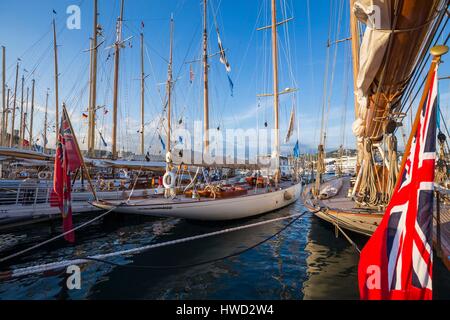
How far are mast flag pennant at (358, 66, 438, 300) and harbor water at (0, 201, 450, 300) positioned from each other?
11.0 feet

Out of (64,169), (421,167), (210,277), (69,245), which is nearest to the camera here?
(421,167)

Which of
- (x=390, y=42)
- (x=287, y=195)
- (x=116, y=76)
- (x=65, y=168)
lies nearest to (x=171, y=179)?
(x=65, y=168)

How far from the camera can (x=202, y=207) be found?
10.9 meters

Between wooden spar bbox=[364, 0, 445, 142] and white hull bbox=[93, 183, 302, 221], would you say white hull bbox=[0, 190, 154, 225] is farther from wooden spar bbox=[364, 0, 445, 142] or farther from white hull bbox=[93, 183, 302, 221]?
wooden spar bbox=[364, 0, 445, 142]

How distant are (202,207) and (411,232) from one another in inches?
349

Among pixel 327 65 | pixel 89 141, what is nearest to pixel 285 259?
pixel 327 65

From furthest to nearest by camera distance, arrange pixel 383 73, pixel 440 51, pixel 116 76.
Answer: pixel 116 76 → pixel 383 73 → pixel 440 51

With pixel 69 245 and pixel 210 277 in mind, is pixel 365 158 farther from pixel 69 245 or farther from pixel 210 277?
pixel 69 245

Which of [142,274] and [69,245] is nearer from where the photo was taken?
[142,274]

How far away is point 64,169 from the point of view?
563cm

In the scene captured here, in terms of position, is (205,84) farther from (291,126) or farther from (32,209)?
(32,209)

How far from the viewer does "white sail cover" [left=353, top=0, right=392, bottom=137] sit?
11.2 ft

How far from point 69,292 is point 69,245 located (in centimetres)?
444

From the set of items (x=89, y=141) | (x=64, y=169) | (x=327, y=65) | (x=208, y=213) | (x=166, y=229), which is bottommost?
(x=166, y=229)
